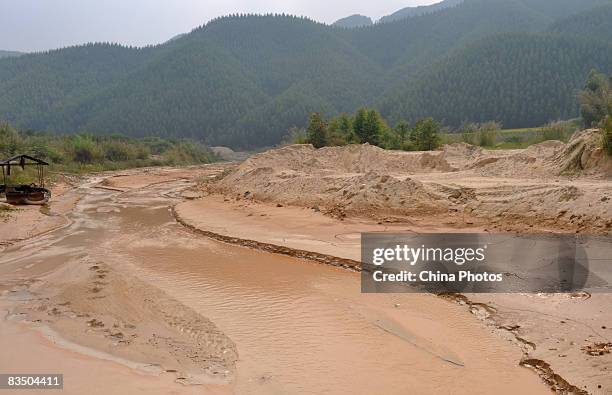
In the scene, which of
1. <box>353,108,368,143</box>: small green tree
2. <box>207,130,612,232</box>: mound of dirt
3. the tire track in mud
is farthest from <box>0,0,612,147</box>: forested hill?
the tire track in mud

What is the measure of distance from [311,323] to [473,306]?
2908mm

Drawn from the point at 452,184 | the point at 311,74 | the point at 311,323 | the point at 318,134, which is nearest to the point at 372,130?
the point at 318,134

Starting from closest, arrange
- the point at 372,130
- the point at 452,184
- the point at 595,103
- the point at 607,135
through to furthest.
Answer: the point at 607,135 < the point at 452,184 < the point at 372,130 < the point at 595,103

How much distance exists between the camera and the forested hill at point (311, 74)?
7856cm

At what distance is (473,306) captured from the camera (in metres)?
8.45

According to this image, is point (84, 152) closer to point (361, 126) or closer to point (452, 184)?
point (361, 126)

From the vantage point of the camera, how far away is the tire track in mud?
5789mm

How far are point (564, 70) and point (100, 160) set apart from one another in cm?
7068

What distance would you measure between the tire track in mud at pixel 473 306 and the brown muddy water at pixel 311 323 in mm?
157

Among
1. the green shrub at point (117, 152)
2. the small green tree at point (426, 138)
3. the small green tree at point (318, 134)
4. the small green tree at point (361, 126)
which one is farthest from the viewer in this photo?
the green shrub at point (117, 152)

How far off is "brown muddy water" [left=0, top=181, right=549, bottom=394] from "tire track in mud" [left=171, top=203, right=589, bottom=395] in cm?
16

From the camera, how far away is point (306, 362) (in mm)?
6656

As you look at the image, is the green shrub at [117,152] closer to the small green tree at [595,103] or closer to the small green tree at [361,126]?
the small green tree at [361,126]

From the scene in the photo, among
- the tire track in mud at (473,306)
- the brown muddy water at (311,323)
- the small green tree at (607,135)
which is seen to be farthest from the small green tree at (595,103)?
the brown muddy water at (311,323)
